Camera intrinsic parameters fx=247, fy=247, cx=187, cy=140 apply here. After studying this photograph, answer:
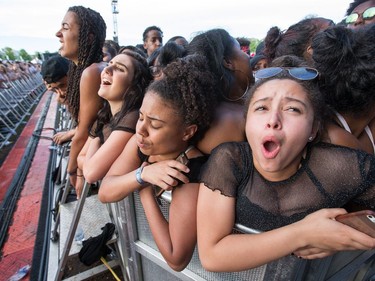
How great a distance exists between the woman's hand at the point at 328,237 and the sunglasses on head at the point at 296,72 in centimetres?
51

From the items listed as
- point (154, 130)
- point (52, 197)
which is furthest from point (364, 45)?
point (52, 197)

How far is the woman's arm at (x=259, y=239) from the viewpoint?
2.45ft

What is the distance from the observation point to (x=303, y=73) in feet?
3.25

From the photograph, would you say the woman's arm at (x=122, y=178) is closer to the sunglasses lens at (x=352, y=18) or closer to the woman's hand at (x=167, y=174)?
the woman's hand at (x=167, y=174)

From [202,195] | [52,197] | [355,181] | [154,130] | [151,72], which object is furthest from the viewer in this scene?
[52,197]

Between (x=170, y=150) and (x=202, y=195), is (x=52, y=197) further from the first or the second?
(x=202, y=195)

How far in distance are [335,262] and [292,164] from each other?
0.44 metres

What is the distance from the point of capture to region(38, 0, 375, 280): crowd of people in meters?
0.89

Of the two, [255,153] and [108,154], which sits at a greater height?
[255,153]

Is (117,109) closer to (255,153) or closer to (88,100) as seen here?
(88,100)

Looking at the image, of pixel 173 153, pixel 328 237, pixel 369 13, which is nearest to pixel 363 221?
pixel 328 237

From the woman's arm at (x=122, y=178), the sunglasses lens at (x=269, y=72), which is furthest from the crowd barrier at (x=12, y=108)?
the sunglasses lens at (x=269, y=72)

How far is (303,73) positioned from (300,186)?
1.47ft

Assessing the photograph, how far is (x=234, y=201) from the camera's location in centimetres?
97
